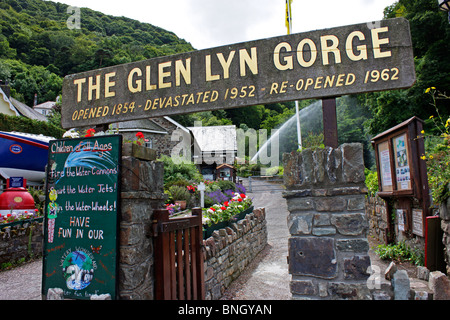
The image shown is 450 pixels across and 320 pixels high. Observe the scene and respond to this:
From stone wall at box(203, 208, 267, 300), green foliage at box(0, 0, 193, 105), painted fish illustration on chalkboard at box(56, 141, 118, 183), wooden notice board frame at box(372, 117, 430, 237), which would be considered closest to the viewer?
painted fish illustration on chalkboard at box(56, 141, 118, 183)

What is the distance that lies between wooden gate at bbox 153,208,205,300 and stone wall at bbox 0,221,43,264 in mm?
5115

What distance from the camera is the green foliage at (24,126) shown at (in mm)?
14234

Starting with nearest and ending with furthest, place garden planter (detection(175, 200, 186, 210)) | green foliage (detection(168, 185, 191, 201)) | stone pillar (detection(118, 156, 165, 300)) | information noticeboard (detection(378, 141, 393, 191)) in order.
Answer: stone pillar (detection(118, 156, 165, 300))
information noticeboard (detection(378, 141, 393, 191))
garden planter (detection(175, 200, 186, 210))
green foliage (detection(168, 185, 191, 201))

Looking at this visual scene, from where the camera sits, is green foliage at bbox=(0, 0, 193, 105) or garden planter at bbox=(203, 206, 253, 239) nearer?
garden planter at bbox=(203, 206, 253, 239)

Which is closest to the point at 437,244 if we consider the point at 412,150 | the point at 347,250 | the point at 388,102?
the point at 412,150

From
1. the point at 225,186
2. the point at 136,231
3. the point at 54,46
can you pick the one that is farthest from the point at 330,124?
the point at 54,46

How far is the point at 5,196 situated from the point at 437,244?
9993mm

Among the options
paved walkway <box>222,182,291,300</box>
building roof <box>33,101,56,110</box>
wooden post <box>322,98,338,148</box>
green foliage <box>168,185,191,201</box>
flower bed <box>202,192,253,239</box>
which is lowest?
paved walkway <box>222,182,291,300</box>

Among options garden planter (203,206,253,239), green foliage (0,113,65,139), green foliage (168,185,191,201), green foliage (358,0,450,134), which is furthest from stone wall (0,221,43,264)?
green foliage (358,0,450,134)

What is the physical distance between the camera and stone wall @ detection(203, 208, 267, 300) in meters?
5.51

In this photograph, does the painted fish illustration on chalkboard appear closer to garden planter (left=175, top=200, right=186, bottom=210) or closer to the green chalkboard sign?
the green chalkboard sign

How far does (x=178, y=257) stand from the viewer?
3.85 metres

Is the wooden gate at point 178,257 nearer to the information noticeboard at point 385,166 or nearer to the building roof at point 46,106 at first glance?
the information noticeboard at point 385,166
